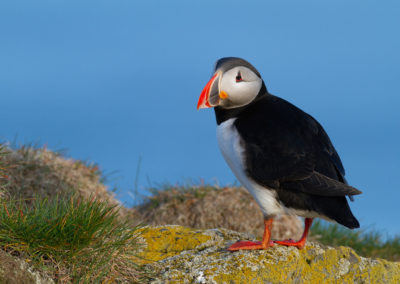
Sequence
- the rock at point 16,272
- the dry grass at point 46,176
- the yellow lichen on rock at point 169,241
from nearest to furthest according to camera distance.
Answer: the rock at point 16,272
the yellow lichen on rock at point 169,241
the dry grass at point 46,176

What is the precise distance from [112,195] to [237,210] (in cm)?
227

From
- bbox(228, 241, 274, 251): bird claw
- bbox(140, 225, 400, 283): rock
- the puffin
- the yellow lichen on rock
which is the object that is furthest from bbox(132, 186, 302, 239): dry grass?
bbox(228, 241, 274, 251): bird claw

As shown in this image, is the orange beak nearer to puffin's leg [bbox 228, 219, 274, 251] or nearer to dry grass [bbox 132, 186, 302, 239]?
puffin's leg [bbox 228, 219, 274, 251]

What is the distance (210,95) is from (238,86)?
30 cm

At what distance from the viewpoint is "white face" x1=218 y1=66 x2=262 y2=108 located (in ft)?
18.4

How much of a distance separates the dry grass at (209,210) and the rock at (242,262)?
387 centimetres

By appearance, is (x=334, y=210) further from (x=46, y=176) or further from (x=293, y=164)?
(x=46, y=176)

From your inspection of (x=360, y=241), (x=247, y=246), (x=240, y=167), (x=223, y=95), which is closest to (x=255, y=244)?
(x=247, y=246)

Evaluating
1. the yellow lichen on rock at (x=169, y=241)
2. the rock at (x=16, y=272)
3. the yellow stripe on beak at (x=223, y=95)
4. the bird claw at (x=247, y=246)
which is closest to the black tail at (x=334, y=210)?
the bird claw at (x=247, y=246)

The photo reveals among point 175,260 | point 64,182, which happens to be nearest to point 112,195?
point 64,182

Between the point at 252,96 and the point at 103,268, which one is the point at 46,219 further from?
the point at 252,96

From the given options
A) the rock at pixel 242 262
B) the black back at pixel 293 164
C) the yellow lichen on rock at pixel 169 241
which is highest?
the black back at pixel 293 164

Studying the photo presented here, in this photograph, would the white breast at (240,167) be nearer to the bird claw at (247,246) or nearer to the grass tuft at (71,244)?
the bird claw at (247,246)

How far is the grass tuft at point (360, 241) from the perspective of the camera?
12227 millimetres
